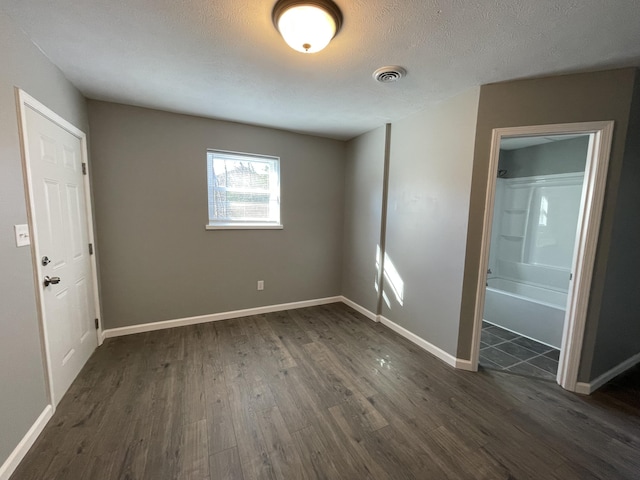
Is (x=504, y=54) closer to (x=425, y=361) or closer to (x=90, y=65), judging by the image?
(x=425, y=361)

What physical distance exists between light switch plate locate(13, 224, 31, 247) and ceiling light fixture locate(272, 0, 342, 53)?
1845 mm

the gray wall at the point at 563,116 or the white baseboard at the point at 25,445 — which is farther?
the gray wall at the point at 563,116

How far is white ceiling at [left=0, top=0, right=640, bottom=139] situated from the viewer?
130cm

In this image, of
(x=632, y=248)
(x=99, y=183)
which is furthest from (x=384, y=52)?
(x=99, y=183)

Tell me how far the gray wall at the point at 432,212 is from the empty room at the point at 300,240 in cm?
2

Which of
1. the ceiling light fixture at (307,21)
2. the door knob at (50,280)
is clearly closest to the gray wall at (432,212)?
the ceiling light fixture at (307,21)

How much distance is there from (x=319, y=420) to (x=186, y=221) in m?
2.44

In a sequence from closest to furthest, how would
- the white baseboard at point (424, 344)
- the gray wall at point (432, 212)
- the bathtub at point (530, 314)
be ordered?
the gray wall at point (432, 212) → the white baseboard at point (424, 344) → the bathtub at point (530, 314)

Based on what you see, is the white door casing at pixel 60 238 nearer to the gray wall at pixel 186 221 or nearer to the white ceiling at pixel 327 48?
the gray wall at pixel 186 221

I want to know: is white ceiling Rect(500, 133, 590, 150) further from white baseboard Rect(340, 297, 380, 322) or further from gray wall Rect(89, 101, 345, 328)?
white baseboard Rect(340, 297, 380, 322)

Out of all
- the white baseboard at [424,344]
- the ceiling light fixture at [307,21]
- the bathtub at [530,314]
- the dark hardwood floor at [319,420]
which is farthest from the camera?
the bathtub at [530,314]

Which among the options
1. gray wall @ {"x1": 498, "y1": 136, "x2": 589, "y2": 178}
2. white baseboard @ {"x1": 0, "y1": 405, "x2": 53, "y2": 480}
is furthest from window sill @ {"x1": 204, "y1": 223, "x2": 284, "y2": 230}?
gray wall @ {"x1": 498, "y1": 136, "x2": 589, "y2": 178}

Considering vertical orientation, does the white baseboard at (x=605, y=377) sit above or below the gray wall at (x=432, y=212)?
below

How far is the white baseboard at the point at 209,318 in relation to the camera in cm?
277
